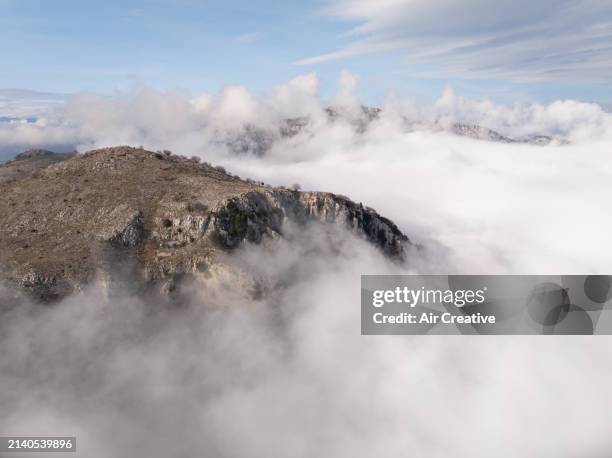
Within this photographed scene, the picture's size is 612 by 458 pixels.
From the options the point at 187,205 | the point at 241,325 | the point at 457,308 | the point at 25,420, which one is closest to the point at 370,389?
the point at 457,308

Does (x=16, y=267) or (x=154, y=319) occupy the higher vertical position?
(x=16, y=267)

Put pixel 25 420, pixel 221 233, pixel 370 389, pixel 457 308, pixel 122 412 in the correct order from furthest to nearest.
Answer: pixel 457 308
pixel 370 389
pixel 221 233
pixel 122 412
pixel 25 420

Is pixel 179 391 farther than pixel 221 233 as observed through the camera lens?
No

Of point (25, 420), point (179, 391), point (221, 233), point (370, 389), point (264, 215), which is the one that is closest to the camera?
point (25, 420)

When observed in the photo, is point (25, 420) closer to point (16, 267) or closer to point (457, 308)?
point (16, 267)

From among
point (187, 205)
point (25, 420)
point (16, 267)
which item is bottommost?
point (25, 420)

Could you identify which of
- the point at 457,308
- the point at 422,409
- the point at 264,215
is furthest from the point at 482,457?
the point at 264,215

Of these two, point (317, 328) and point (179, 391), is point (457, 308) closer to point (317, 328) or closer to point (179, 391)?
point (317, 328)
